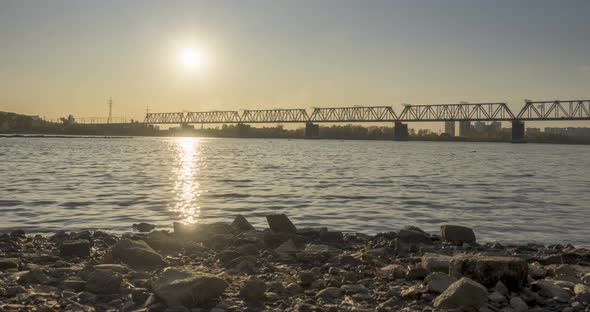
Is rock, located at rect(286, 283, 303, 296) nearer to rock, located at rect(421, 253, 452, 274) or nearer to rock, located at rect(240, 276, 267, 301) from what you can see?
rock, located at rect(240, 276, 267, 301)

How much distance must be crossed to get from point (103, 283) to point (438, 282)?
195 inches

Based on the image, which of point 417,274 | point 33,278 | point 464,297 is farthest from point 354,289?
point 33,278

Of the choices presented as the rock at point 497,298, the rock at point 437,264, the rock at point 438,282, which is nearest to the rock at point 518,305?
the rock at point 497,298

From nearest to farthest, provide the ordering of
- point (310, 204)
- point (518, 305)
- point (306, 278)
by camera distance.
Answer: point (518, 305) → point (306, 278) → point (310, 204)

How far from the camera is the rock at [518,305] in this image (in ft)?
22.6

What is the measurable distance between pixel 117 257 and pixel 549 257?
28.1ft

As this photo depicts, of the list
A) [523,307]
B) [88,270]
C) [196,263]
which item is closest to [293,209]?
[196,263]

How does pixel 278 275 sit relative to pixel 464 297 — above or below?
below

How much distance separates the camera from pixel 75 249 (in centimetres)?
1025

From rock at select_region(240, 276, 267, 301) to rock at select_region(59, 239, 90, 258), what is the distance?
4372 mm

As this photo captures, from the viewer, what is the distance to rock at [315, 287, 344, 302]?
24.2 feet

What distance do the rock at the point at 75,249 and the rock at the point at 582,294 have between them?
28.2ft

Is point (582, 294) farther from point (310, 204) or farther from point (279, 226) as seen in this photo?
point (310, 204)

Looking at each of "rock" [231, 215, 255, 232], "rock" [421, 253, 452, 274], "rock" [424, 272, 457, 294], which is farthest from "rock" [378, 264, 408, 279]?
"rock" [231, 215, 255, 232]
